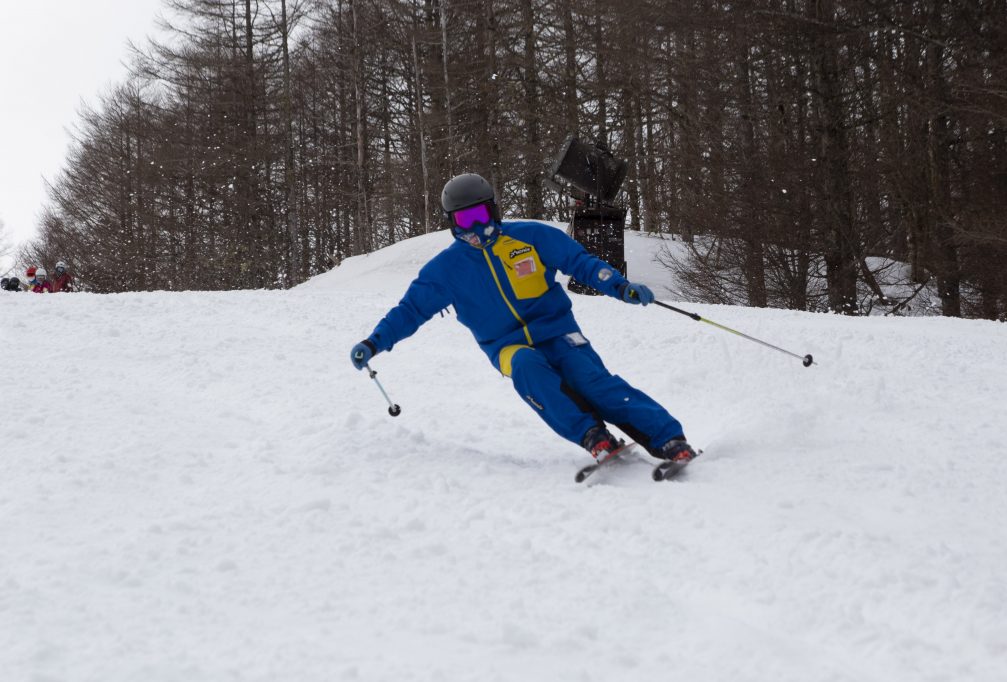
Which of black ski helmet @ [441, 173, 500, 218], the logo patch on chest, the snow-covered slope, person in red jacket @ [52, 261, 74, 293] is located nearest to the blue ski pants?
the snow-covered slope

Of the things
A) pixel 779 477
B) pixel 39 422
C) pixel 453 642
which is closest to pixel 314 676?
pixel 453 642

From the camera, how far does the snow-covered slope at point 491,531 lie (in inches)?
76.0

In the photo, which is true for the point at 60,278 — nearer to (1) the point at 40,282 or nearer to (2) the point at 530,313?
(1) the point at 40,282

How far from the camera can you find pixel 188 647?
195cm

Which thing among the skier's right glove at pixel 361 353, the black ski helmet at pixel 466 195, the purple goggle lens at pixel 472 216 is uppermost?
the black ski helmet at pixel 466 195

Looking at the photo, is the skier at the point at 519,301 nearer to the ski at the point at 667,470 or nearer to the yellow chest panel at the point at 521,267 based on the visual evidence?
the yellow chest panel at the point at 521,267

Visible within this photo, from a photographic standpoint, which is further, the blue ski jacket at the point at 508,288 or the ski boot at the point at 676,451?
the blue ski jacket at the point at 508,288

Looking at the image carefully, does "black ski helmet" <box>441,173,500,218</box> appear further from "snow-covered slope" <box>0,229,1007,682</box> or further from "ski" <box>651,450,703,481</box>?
"ski" <box>651,450,703,481</box>

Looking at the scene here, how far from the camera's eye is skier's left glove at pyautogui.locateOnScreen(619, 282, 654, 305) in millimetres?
3977

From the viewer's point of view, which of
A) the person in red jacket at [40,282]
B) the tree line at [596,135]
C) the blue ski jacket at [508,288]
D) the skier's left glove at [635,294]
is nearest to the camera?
the skier's left glove at [635,294]

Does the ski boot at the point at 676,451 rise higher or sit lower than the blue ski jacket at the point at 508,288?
lower

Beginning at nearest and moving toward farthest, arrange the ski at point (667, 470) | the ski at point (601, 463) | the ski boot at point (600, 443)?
the ski at point (667, 470)
the ski at point (601, 463)
the ski boot at point (600, 443)

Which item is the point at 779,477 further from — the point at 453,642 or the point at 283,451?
the point at 283,451

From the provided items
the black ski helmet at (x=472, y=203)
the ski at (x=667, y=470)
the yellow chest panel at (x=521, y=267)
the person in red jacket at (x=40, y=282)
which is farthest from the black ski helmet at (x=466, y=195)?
the person in red jacket at (x=40, y=282)
